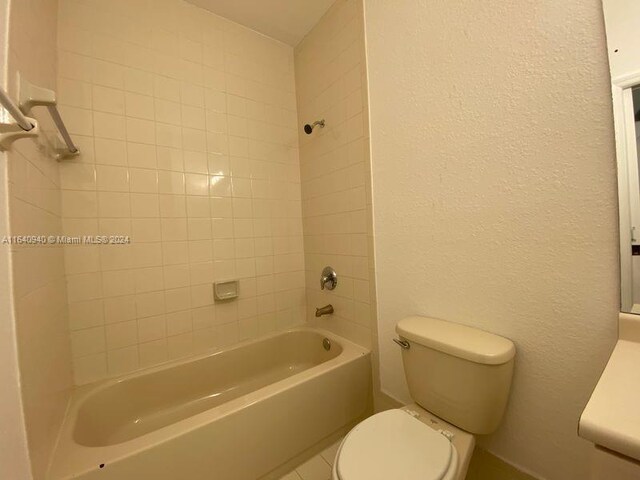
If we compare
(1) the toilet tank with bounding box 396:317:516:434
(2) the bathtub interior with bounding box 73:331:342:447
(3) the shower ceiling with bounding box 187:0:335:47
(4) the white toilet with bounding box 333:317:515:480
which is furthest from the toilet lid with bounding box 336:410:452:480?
(3) the shower ceiling with bounding box 187:0:335:47

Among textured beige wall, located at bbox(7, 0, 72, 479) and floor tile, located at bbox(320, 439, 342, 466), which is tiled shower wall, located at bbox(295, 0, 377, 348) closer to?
floor tile, located at bbox(320, 439, 342, 466)

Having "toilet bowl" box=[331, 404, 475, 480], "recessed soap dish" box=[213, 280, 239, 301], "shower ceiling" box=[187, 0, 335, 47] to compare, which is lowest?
"toilet bowl" box=[331, 404, 475, 480]

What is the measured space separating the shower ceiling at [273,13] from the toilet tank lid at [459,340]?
1.92m

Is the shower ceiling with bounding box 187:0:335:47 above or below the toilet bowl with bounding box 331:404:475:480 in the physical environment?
above

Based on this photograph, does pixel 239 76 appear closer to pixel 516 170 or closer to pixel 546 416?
pixel 516 170

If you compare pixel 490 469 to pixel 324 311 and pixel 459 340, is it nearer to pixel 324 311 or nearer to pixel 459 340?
pixel 459 340

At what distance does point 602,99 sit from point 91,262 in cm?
208

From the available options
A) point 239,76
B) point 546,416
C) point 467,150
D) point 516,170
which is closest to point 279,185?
point 239,76

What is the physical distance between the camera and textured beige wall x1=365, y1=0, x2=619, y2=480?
0.73 m

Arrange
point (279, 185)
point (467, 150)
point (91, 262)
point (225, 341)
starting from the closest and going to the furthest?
1. point (467, 150)
2. point (91, 262)
3. point (225, 341)
4. point (279, 185)

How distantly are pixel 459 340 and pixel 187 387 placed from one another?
1.47 meters

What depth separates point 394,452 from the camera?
0.78m

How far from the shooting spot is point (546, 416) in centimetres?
85

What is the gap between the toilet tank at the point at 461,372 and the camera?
839mm
